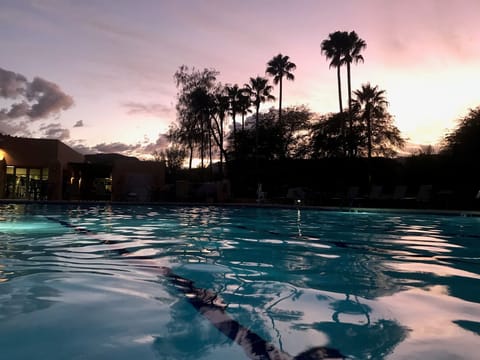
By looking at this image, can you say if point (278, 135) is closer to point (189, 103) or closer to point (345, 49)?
point (345, 49)

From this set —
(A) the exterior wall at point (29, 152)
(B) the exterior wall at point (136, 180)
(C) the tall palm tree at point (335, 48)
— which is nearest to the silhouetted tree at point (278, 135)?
(C) the tall palm tree at point (335, 48)

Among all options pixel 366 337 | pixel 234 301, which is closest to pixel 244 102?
pixel 234 301

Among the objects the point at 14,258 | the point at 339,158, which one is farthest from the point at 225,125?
the point at 14,258

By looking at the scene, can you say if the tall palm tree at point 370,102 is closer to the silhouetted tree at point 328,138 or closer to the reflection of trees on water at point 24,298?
the silhouetted tree at point 328,138

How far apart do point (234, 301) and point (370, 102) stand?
89.0ft

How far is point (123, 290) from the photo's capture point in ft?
12.1

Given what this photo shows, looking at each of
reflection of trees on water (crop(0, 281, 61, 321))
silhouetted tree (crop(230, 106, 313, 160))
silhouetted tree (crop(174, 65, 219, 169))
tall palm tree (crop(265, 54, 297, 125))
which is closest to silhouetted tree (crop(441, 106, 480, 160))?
silhouetted tree (crop(230, 106, 313, 160))

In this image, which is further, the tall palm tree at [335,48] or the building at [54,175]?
the tall palm tree at [335,48]

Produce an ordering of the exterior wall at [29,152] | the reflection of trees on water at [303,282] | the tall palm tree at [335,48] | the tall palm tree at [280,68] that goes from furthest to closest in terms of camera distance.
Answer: the tall palm tree at [280,68]
the tall palm tree at [335,48]
the exterior wall at [29,152]
the reflection of trees on water at [303,282]

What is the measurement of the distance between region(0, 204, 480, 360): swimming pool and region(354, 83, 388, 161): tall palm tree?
22.9 meters

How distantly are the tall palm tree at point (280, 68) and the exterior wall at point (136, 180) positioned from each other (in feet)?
41.6

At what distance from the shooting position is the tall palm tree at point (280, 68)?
110 ft

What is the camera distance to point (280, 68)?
3353cm

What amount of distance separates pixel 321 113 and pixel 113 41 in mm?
20161
